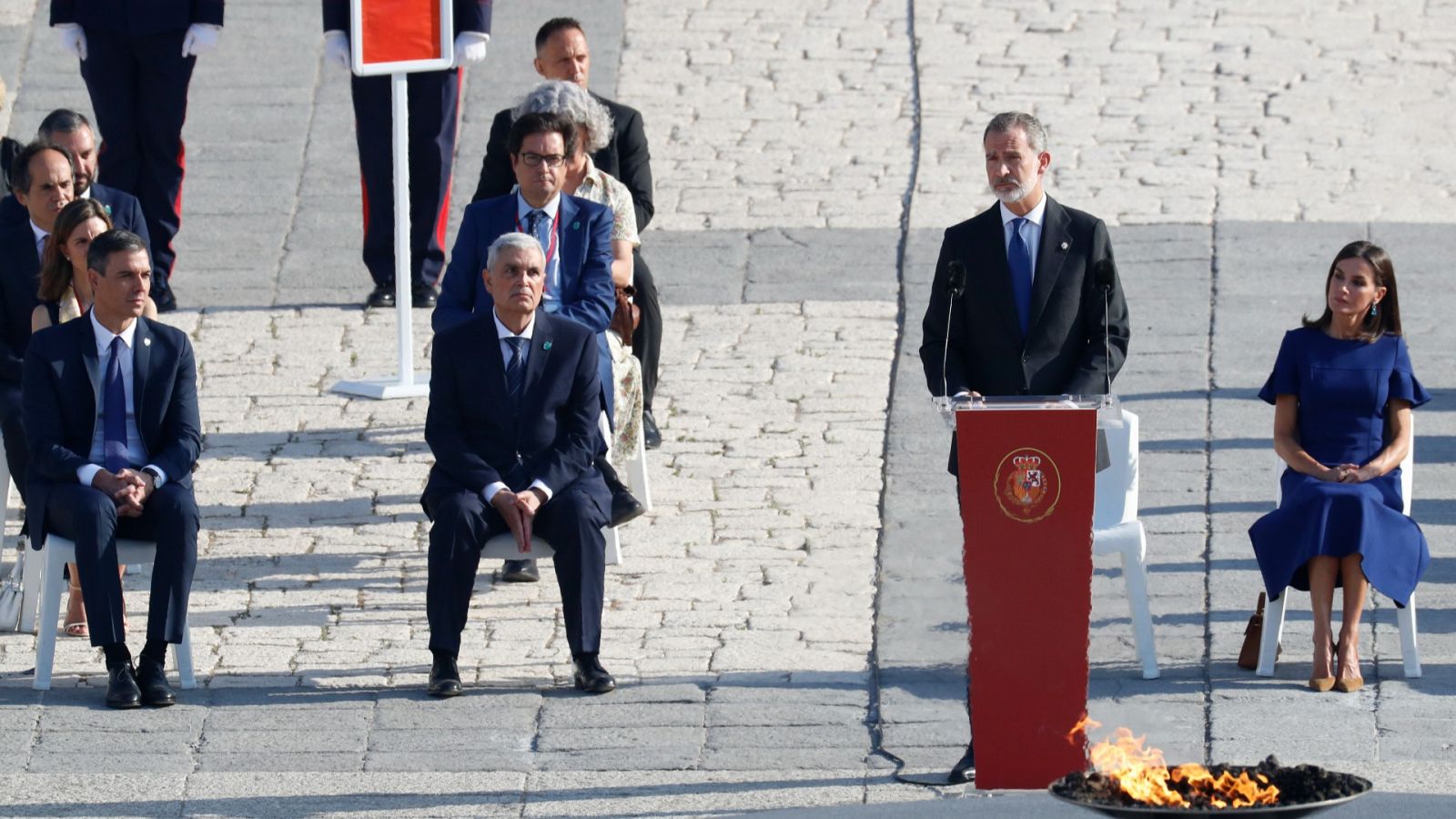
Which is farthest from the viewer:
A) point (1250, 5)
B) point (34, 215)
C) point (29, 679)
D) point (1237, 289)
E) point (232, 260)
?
point (1250, 5)

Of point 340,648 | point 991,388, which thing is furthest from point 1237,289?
point 340,648

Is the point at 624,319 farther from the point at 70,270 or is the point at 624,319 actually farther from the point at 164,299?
the point at 164,299

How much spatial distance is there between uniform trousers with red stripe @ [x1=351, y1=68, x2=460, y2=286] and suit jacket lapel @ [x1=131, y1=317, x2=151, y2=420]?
12.0ft

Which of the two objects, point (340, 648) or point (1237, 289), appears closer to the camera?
point (340, 648)


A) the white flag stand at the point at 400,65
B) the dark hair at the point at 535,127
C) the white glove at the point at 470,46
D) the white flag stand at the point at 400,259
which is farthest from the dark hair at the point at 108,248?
the white glove at the point at 470,46

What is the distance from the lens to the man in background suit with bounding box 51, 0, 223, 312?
11297 millimetres

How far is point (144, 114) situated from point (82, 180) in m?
2.47

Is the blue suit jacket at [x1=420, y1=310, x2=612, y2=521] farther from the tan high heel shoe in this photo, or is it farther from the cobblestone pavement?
the tan high heel shoe

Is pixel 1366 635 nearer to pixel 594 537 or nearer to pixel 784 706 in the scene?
pixel 784 706

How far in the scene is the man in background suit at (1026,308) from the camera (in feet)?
24.2

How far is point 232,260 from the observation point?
1236 centimetres

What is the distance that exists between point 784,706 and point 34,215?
3418mm

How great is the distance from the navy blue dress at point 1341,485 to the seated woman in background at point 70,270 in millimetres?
3912

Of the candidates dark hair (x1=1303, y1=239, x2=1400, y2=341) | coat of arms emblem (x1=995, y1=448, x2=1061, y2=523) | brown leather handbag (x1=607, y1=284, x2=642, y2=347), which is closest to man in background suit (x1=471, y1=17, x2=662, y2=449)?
brown leather handbag (x1=607, y1=284, x2=642, y2=347)
